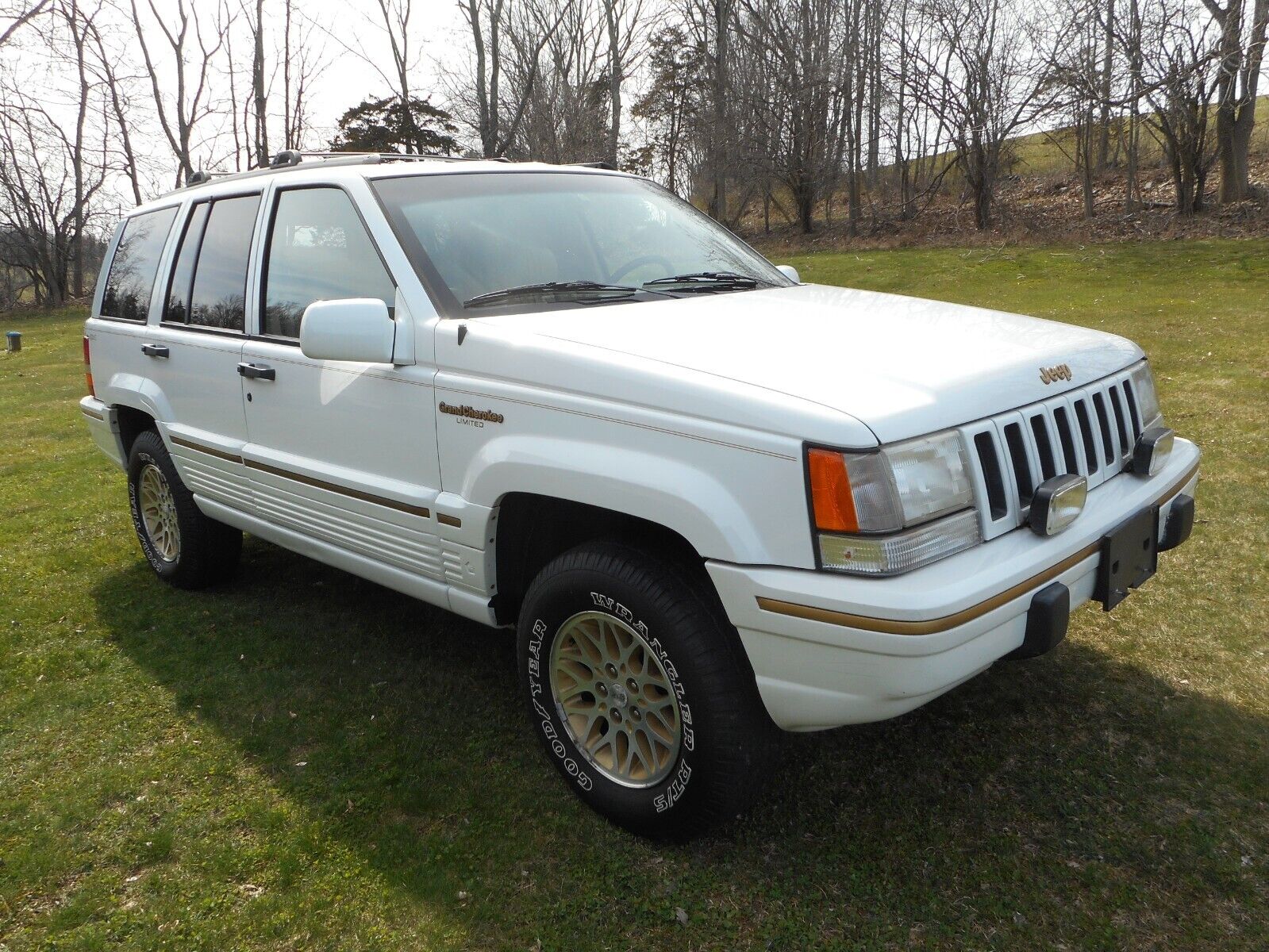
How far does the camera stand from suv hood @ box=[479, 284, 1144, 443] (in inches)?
93.9

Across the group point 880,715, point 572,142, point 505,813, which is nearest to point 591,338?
point 880,715

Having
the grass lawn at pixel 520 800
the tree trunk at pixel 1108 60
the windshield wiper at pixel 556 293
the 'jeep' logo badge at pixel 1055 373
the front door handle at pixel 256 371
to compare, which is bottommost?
the grass lawn at pixel 520 800

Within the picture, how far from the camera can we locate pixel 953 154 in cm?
2483

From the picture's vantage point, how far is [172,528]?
4.90m

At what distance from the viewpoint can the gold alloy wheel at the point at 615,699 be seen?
2.72 metres

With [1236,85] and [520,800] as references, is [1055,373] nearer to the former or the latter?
[520,800]

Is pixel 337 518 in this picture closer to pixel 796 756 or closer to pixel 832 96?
pixel 796 756

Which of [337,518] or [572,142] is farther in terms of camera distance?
[572,142]

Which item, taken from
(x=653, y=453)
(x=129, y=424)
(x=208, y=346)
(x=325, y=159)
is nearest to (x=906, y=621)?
(x=653, y=453)

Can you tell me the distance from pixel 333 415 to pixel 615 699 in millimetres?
1483

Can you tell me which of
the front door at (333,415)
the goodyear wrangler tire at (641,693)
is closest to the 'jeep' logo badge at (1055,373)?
the goodyear wrangler tire at (641,693)

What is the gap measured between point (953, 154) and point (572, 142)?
10632 millimetres

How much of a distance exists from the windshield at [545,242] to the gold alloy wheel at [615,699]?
109 centimetres

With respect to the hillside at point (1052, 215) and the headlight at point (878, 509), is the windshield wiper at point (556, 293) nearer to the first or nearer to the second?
the headlight at point (878, 509)
